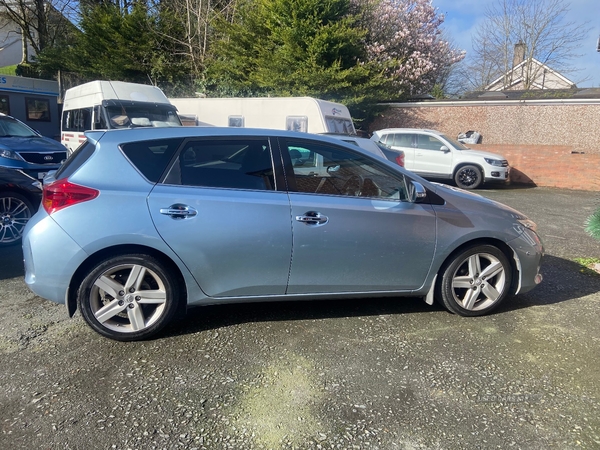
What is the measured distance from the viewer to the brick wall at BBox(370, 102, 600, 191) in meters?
15.5

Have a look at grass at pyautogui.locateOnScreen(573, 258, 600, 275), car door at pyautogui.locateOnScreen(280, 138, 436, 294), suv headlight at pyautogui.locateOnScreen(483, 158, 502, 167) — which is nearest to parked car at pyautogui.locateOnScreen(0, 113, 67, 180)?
car door at pyautogui.locateOnScreen(280, 138, 436, 294)

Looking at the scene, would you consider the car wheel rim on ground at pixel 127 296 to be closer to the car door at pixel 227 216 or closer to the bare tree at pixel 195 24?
the car door at pixel 227 216

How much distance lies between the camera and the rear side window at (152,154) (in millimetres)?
3527

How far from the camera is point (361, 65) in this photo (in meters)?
19.8

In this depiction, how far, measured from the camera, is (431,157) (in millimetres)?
14945

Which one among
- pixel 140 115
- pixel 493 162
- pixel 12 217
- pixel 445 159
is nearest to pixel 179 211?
pixel 12 217

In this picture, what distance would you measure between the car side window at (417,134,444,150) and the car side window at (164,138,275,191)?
1223 cm

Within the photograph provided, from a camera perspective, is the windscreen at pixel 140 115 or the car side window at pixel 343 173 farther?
the windscreen at pixel 140 115

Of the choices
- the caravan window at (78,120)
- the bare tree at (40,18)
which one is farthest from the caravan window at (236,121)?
the bare tree at (40,18)

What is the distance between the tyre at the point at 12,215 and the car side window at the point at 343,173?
4205mm

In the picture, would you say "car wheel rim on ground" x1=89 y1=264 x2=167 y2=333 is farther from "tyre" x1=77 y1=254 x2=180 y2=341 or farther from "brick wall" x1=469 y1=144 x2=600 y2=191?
"brick wall" x1=469 y1=144 x2=600 y2=191

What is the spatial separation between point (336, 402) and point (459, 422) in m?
0.73

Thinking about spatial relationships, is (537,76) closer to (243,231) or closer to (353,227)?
(353,227)

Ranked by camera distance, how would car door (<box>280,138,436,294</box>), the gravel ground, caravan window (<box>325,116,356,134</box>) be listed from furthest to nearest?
caravan window (<box>325,116,356,134</box>) → car door (<box>280,138,436,294</box>) → the gravel ground
